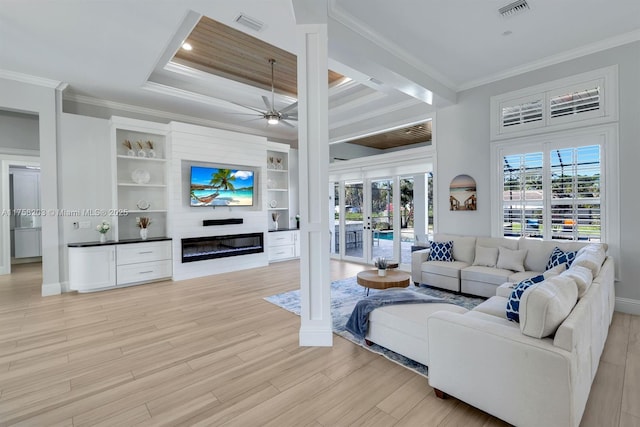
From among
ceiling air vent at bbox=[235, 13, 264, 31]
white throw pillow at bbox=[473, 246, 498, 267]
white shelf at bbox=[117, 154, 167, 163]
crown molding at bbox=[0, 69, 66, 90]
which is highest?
ceiling air vent at bbox=[235, 13, 264, 31]

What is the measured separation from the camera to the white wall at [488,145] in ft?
12.0

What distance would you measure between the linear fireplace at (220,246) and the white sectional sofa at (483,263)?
3.60m

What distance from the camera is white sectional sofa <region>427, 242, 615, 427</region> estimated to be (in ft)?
5.15

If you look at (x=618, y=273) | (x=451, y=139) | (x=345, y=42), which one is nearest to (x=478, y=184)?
(x=451, y=139)

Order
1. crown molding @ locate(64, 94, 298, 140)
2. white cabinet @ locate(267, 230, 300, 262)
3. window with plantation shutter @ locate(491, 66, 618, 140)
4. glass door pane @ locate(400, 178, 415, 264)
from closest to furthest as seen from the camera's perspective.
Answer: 1. window with plantation shutter @ locate(491, 66, 618, 140)
2. crown molding @ locate(64, 94, 298, 140)
3. glass door pane @ locate(400, 178, 415, 264)
4. white cabinet @ locate(267, 230, 300, 262)

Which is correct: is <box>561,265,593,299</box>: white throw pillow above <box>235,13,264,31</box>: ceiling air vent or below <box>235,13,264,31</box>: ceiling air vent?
below

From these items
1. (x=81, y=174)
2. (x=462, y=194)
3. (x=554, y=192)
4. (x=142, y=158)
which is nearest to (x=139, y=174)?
(x=142, y=158)

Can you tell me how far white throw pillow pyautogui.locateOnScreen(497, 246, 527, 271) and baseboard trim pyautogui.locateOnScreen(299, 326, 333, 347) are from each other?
9.56 feet

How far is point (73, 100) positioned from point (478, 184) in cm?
736

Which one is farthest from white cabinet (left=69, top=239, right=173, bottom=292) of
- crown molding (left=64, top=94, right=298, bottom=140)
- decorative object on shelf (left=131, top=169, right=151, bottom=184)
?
crown molding (left=64, top=94, right=298, bottom=140)

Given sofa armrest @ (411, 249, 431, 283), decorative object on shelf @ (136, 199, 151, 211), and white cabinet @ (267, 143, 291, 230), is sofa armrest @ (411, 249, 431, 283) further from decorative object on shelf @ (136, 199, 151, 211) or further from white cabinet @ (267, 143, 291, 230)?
decorative object on shelf @ (136, 199, 151, 211)

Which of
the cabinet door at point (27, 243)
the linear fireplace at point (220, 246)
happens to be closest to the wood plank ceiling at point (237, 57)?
the linear fireplace at point (220, 246)

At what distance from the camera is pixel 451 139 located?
528 centimetres

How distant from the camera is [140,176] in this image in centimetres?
574
